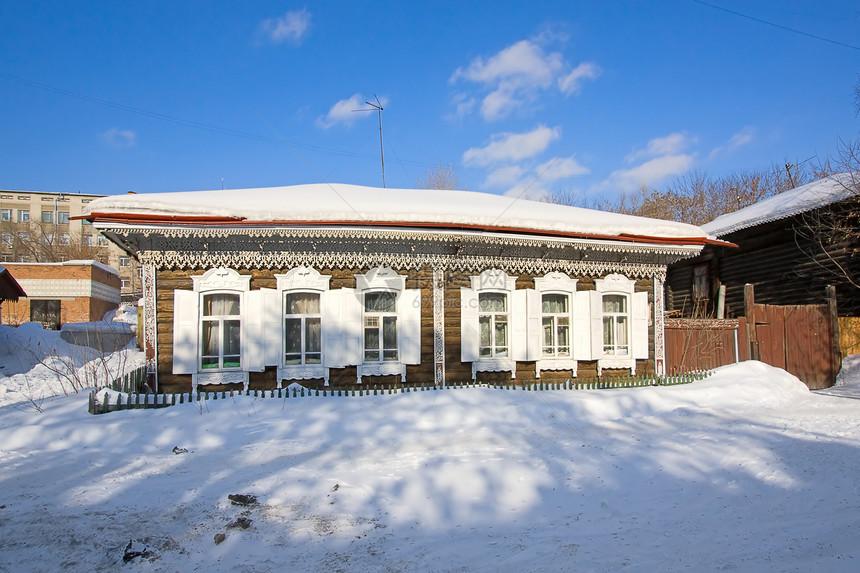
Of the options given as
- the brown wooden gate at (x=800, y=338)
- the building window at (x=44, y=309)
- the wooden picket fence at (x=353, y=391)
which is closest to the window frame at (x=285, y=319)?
the wooden picket fence at (x=353, y=391)

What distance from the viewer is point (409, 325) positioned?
424 inches

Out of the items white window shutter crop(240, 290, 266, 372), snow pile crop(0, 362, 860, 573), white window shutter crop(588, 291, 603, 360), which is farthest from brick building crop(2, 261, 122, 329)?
white window shutter crop(588, 291, 603, 360)

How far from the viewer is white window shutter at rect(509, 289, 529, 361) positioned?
445 inches

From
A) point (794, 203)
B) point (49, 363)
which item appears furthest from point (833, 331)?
point (49, 363)

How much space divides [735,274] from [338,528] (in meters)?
20.1

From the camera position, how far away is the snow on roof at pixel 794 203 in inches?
623

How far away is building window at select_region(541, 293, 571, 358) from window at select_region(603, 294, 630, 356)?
1067mm

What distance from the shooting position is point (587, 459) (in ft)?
21.7

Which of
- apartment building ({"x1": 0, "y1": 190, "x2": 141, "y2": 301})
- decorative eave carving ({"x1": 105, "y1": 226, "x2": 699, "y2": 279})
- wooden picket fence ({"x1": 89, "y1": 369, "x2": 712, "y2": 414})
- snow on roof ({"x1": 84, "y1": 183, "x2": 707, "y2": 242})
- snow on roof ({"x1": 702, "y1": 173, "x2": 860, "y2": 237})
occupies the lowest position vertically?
wooden picket fence ({"x1": 89, "y1": 369, "x2": 712, "y2": 414})

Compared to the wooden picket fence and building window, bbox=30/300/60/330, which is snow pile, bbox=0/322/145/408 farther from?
building window, bbox=30/300/60/330

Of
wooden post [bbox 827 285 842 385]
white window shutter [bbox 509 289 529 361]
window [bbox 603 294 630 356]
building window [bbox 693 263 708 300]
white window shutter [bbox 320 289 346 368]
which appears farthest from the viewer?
building window [bbox 693 263 708 300]

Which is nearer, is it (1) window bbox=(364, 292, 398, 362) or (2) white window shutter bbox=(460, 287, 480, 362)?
(1) window bbox=(364, 292, 398, 362)

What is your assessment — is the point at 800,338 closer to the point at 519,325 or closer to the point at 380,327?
the point at 519,325

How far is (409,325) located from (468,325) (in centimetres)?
132
